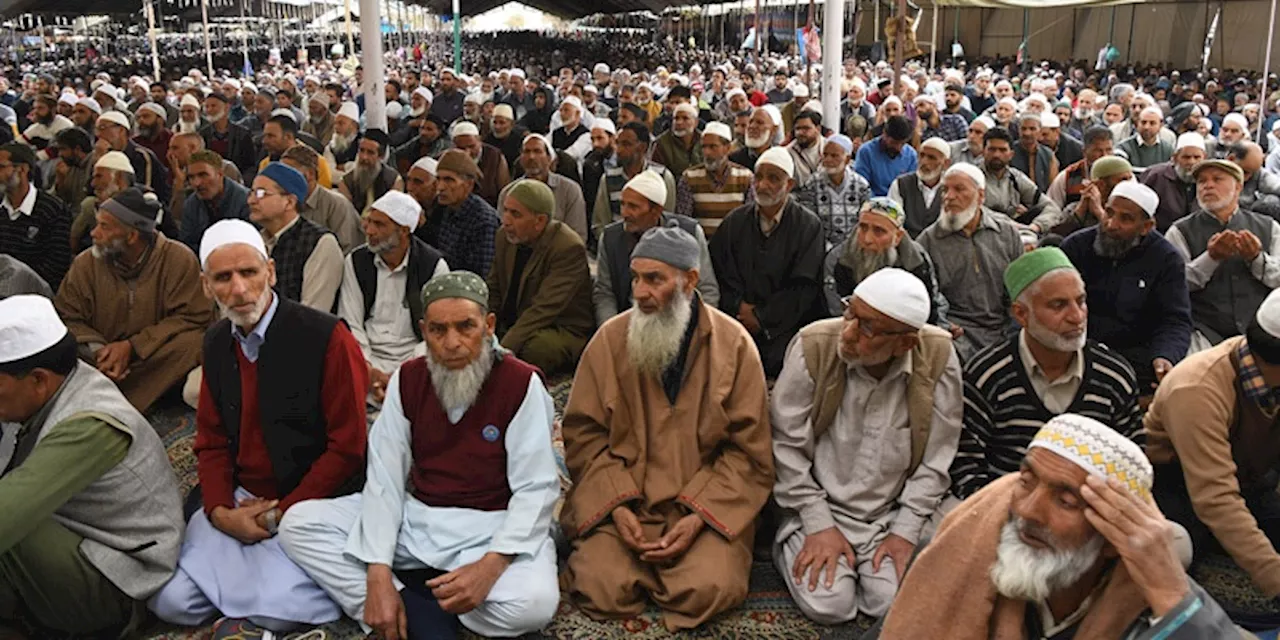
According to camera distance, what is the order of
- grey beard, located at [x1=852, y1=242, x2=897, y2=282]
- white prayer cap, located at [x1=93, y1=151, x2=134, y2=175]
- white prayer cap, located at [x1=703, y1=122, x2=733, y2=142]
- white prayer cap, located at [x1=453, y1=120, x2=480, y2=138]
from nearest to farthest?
grey beard, located at [x1=852, y1=242, x2=897, y2=282], white prayer cap, located at [x1=93, y1=151, x2=134, y2=175], white prayer cap, located at [x1=703, y1=122, x2=733, y2=142], white prayer cap, located at [x1=453, y1=120, x2=480, y2=138]

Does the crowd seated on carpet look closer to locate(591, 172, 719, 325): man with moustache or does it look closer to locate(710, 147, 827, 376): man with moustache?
locate(710, 147, 827, 376): man with moustache

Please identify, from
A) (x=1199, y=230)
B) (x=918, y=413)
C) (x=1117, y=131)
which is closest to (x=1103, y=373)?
(x=918, y=413)

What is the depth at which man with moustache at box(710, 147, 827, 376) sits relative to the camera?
4988 millimetres

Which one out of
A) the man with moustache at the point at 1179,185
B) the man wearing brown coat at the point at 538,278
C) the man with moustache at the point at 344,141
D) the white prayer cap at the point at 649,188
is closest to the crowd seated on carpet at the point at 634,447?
the man wearing brown coat at the point at 538,278

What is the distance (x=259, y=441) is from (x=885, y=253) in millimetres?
2638

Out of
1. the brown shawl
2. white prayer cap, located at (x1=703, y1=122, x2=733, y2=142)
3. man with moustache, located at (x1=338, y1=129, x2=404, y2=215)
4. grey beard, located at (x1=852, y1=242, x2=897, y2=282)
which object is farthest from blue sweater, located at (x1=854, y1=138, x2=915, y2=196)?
the brown shawl

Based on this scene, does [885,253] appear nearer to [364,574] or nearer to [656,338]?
[656,338]

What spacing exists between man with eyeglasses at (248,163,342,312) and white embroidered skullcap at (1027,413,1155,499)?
10.9 feet

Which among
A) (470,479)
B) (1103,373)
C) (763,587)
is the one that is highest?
(1103,373)

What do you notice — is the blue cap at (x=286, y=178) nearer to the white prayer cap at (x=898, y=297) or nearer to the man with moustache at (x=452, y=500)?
the man with moustache at (x=452, y=500)

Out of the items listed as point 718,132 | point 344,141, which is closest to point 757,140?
point 718,132

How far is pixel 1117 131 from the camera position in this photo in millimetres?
9148

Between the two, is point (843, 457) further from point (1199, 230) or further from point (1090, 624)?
point (1199, 230)

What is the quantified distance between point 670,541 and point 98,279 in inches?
115
